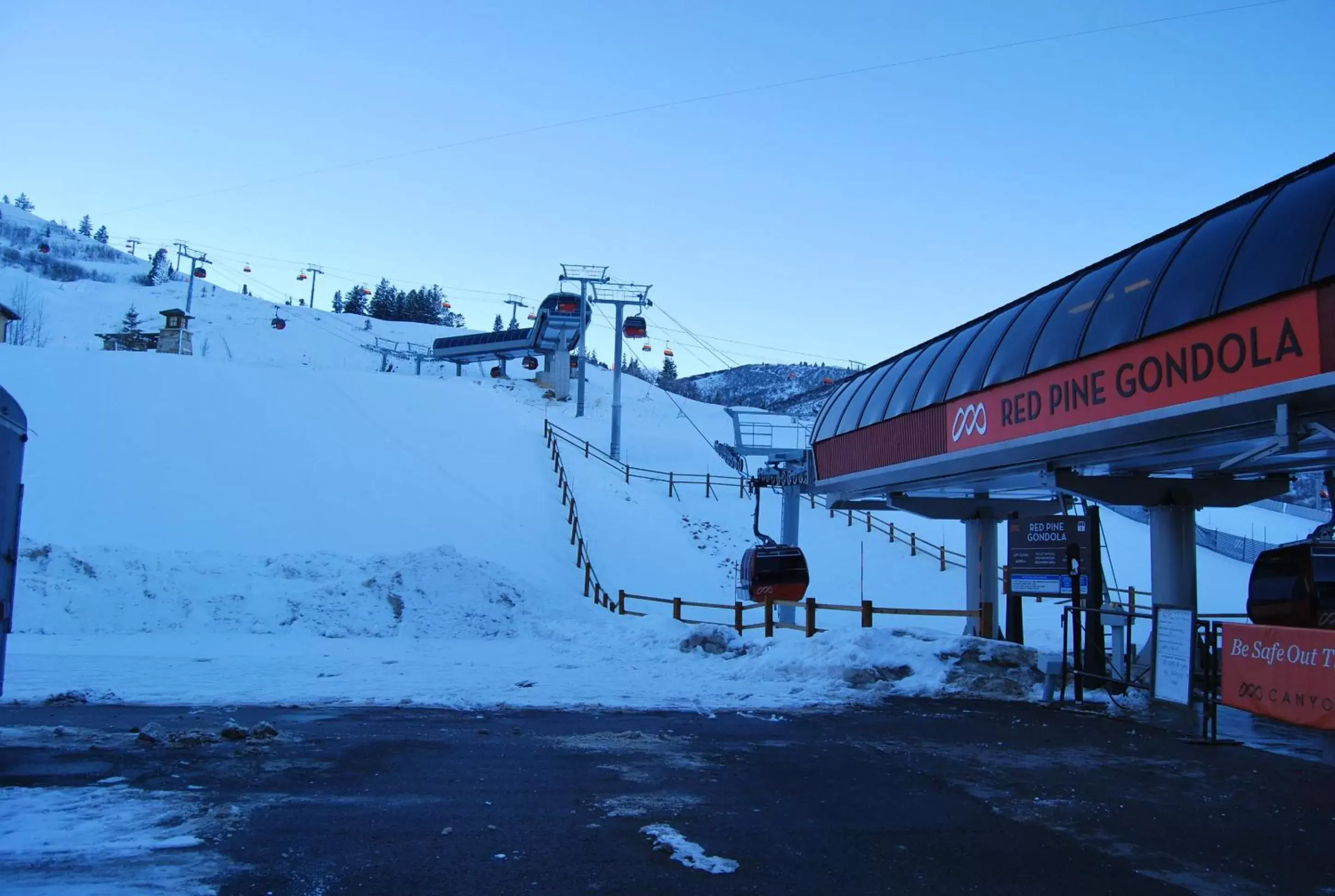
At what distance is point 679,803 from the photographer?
23.8ft

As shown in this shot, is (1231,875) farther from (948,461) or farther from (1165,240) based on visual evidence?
(948,461)

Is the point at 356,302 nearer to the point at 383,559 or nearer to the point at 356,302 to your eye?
the point at 356,302

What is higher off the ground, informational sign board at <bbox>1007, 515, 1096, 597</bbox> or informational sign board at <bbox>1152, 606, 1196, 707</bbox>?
informational sign board at <bbox>1007, 515, 1096, 597</bbox>

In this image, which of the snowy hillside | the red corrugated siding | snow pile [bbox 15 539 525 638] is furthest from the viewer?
snow pile [bbox 15 539 525 638]

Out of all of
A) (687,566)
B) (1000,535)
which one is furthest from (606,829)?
(1000,535)

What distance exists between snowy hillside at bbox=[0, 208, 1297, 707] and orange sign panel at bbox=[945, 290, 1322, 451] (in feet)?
12.0

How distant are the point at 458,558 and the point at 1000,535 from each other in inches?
825

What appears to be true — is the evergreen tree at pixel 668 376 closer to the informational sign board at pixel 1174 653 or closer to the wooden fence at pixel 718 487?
the wooden fence at pixel 718 487

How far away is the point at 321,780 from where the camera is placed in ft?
25.3

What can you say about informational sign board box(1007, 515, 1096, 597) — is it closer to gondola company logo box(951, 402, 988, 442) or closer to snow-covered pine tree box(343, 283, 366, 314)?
gondola company logo box(951, 402, 988, 442)

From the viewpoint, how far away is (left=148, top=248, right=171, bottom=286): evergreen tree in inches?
5192

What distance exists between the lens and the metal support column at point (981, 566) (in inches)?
727

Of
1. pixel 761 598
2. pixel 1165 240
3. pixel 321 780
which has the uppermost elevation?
pixel 1165 240

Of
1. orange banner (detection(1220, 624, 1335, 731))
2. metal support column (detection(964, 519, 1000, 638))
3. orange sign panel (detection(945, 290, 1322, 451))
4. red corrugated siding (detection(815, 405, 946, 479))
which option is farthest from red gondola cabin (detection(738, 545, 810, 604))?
orange banner (detection(1220, 624, 1335, 731))
